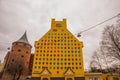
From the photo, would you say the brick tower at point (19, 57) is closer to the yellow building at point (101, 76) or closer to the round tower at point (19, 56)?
the round tower at point (19, 56)

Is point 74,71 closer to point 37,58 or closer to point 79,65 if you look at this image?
point 79,65

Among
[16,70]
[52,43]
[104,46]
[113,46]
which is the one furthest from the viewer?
[16,70]

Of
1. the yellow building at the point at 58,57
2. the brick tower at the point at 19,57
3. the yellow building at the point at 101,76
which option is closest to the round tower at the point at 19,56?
the brick tower at the point at 19,57

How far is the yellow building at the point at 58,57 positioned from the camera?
93.7 ft

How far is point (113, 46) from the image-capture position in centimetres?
1878

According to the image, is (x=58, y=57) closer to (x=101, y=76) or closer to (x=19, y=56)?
(x=101, y=76)

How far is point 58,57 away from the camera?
30.9 metres

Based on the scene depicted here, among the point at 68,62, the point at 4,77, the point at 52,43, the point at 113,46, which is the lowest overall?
the point at 4,77

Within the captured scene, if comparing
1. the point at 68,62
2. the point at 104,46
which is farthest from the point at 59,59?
the point at 104,46

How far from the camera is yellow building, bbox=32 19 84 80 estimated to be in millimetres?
28562

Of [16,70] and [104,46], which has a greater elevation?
[104,46]

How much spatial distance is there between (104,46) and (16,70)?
3342 cm

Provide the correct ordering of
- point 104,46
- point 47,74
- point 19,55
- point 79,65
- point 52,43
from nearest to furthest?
point 104,46 → point 47,74 → point 79,65 → point 52,43 → point 19,55

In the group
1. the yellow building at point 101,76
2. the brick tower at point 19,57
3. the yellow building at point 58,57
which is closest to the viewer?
the yellow building at point 101,76
